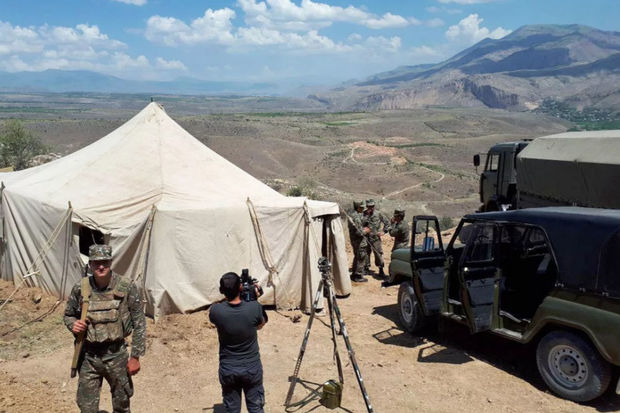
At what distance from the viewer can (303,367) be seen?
7.60m

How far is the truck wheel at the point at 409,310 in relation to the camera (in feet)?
27.9

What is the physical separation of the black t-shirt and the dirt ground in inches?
72.2

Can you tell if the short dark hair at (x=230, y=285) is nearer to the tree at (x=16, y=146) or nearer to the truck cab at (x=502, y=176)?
the truck cab at (x=502, y=176)

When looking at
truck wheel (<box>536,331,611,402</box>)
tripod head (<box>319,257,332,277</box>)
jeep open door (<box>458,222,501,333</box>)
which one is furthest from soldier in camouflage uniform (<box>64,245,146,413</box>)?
truck wheel (<box>536,331,611,402</box>)

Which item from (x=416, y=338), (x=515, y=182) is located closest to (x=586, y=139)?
(x=515, y=182)

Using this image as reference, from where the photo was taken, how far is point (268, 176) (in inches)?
2176

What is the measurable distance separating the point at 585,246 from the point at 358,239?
655 centimetres

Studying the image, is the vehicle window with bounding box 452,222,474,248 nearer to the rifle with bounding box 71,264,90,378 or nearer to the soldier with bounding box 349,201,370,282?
the soldier with bounding box 349,201,370,282

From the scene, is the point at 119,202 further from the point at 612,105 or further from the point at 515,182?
the point at 612,105

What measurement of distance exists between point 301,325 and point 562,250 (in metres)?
4.84

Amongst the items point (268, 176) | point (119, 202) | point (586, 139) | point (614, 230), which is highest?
point (586, 139)

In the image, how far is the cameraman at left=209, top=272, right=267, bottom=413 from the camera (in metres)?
4.76

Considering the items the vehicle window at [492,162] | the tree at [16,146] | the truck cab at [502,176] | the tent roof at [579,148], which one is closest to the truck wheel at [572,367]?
the tent roof at [579,148]

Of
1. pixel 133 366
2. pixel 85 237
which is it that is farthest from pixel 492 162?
pixel 133 366
